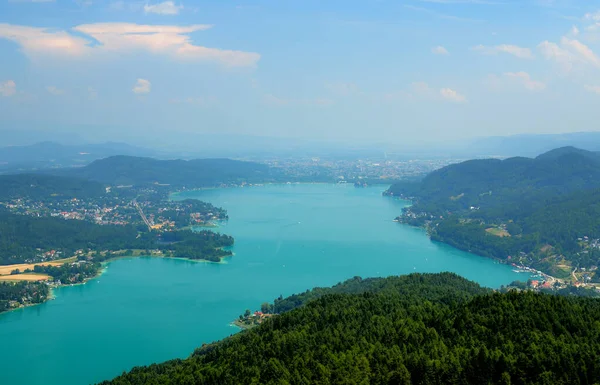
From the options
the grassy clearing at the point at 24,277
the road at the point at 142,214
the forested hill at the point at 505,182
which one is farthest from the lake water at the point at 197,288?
the forested hill at the point at 505,182

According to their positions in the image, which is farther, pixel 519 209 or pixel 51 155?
pixel 51 155

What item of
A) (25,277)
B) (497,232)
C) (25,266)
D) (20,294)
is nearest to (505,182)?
(497,232)

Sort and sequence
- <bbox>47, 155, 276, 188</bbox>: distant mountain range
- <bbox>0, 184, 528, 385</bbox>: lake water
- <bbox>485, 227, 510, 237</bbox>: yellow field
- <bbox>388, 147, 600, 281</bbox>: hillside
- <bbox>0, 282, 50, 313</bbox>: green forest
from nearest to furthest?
<bbox>0, 184, 528, 385</bbox>: lake water < <bbox>0, 282, 50, 313</bbox>: green forest < <bbox>388, 147, 600, 281</bbox>: hillside < <bbox>485, 227, 510, 237</bbox>: yellow field < <bbox>47, 155, 276, 188</bbox>: distant mountain range

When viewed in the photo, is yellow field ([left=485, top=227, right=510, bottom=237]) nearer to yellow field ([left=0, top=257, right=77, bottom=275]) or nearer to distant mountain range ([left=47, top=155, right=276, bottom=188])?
yellow field ([left=0, top=257, right=77, bottom=275])

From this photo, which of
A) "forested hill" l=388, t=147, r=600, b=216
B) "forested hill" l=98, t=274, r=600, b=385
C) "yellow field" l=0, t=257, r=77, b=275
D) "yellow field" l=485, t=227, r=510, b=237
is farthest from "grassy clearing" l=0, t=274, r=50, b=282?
"forested hill" l=388, t=147, r=600, b=216

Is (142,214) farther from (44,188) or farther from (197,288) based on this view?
(197,288)

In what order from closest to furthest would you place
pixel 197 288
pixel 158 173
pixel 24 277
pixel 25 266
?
pixel 197 288, pixel 24 277, pixel 25 266, pixel 158 173
